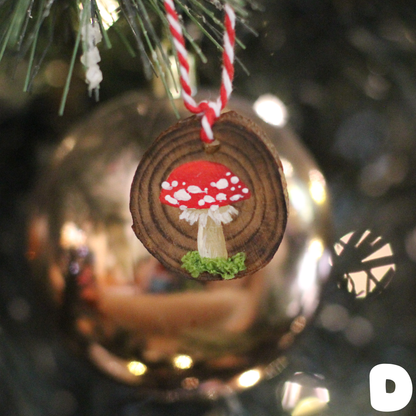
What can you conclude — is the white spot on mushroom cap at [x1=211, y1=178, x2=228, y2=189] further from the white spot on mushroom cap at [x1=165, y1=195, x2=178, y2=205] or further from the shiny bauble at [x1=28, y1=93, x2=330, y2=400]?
the shiny bauble at [x1=28, y1=93, x2=330, y2=400]

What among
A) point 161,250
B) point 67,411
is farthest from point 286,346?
point 67,411

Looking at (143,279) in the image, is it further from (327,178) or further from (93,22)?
(327,178)

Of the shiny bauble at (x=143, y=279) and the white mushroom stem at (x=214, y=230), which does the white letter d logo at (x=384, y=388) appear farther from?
the white mushroom stem at (x=214, y=230)

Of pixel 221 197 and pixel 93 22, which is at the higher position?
pixel 93 22

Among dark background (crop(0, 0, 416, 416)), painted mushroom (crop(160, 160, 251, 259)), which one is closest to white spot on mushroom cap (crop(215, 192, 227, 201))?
painted mushroom (crop(160, 160, 251, 259))

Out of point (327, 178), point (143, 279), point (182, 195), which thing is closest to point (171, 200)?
point (182, 195)

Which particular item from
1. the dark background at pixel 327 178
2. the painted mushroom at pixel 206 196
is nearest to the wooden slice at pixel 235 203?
the painted mushroom at pixel 206 196
